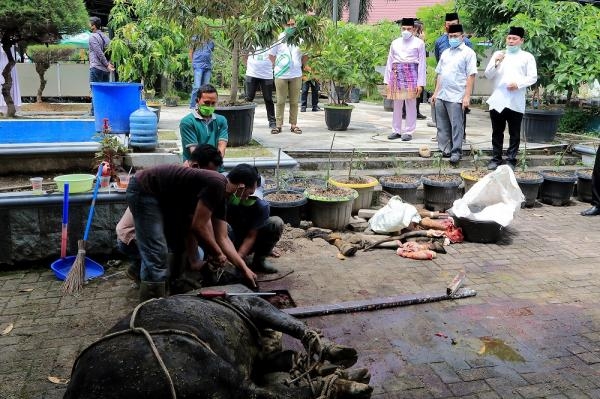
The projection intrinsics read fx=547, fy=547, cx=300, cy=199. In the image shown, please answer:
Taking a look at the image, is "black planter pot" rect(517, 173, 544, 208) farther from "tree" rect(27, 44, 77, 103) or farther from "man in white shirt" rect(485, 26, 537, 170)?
"tree" rect(27, 44, 77, 103)

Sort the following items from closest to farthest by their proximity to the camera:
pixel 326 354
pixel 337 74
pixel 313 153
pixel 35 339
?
pixel 326 354, pixel 35 339, pixel 313 153, pixel 337 74

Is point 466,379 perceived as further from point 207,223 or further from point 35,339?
point 35,339

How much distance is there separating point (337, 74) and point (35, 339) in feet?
24.1

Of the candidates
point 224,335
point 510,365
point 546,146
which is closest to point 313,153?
point 546,146

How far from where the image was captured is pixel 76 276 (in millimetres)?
4793

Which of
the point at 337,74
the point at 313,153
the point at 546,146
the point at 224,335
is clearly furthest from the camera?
the point at 337,74

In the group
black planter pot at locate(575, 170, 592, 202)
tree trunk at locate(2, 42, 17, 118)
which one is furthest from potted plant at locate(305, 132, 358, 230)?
tree trunk at locate(2, 42, 17, 118)

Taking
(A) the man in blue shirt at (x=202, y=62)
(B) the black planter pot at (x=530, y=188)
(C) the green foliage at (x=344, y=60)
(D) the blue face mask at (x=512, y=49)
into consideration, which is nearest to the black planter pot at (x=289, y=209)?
(B) the black planter pot at (x=530, y=188)

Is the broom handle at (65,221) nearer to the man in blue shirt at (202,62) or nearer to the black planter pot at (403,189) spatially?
the black planter pot at (403,189)

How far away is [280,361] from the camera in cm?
308

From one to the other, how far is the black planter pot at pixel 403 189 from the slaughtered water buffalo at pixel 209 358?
428cm

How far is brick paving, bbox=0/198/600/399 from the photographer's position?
3490 mm

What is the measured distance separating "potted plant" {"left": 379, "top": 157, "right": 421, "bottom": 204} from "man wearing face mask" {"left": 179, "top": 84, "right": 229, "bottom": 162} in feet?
8.63

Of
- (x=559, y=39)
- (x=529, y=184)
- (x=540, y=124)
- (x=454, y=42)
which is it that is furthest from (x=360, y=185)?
(x=559, y=39)
